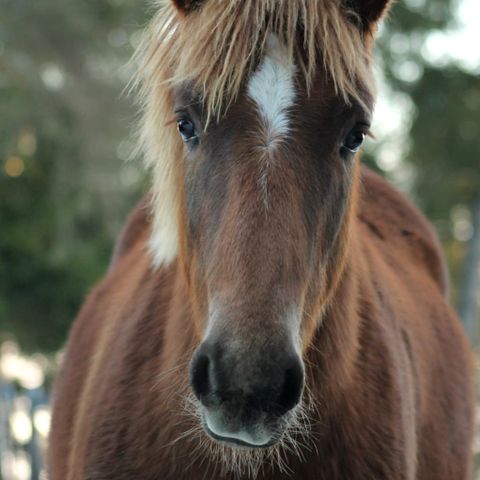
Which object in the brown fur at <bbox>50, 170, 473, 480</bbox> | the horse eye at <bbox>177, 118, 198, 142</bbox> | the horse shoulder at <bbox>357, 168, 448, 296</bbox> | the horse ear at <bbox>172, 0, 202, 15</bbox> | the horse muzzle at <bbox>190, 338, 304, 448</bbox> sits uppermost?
the horse shoulder at <bbox>357, 168, 448, 296</bbox>

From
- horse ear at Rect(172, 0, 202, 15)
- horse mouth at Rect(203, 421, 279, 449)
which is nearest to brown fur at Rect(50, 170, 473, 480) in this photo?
horse mouth at Rect(203, 421, 279, 449)

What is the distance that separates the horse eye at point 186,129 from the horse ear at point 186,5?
1.31 feet

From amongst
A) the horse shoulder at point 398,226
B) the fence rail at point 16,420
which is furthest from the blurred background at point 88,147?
the horse shoulder at point 398,226

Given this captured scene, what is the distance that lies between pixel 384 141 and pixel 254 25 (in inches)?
459

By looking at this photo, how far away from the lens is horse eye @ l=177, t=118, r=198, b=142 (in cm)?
286

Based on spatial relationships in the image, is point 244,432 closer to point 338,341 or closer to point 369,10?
point 338,341

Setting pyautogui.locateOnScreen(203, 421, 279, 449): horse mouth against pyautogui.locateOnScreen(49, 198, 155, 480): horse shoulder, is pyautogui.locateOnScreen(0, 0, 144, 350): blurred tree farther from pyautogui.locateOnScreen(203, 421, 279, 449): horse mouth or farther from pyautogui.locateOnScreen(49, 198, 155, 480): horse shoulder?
pyautogui.locateOnScreen(203, 421, 279, 449): horse mouth

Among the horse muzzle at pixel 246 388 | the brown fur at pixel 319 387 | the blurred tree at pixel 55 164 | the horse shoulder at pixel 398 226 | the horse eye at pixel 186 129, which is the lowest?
the horse muzzle at pixel 246 388

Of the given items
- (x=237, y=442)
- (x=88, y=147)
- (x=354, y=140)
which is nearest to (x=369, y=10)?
(x=354, y=140)

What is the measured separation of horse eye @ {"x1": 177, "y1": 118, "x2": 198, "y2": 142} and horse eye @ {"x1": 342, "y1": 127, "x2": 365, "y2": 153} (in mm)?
480

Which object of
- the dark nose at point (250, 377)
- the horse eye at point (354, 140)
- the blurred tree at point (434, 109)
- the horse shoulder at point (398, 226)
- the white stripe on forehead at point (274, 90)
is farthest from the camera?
the blurred tree at point (434, 109)

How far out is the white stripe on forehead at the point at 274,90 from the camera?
2623 millimetres

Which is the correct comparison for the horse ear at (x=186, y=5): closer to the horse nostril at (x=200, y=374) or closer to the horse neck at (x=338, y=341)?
the horse neck at (x=338, y=341)

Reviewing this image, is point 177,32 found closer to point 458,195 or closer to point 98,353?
point 98,353
